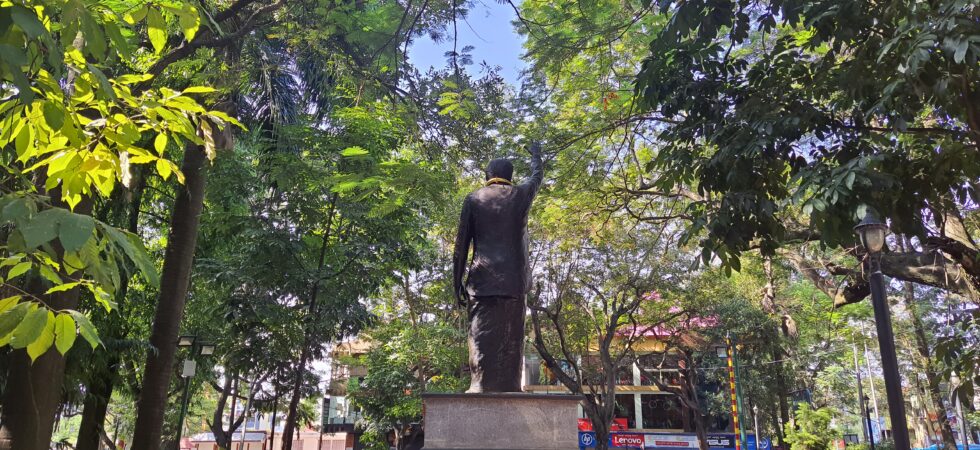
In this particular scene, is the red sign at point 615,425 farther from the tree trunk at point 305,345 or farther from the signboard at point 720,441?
the tree trunk at point 305,345

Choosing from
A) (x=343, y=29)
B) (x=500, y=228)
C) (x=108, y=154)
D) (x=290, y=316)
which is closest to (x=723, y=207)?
(x=500, y=228)

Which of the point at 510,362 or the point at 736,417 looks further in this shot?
the point at 736,417

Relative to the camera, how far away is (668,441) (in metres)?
35.9

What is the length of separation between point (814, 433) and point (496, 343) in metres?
17.0

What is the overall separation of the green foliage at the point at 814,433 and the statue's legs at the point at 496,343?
642 inches

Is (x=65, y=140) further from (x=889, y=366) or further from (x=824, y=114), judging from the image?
(x=889, y=366)

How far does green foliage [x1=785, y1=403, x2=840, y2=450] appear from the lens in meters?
18.6

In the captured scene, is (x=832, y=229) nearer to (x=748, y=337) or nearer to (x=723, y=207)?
(x=723, y=207)

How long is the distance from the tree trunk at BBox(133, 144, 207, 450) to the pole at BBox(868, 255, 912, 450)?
9.23 m

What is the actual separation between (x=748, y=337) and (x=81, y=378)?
2477 cm

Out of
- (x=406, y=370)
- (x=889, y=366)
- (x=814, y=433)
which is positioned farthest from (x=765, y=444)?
(x=889, y=366)

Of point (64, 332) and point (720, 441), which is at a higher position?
point (64, 332)

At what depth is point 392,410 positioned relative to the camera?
24031 mm

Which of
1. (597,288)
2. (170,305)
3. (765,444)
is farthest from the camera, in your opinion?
(765,444)
